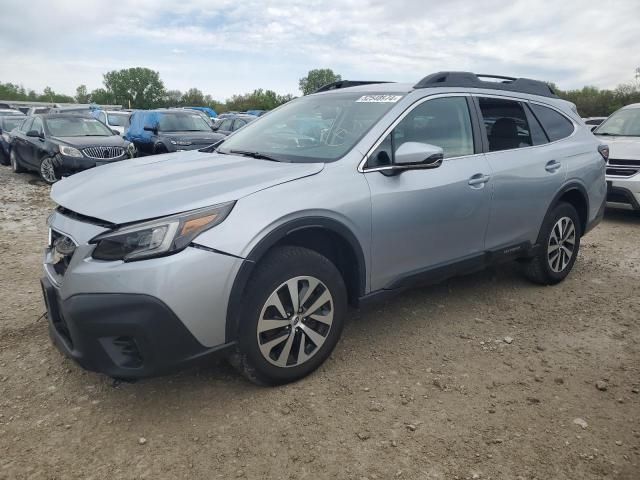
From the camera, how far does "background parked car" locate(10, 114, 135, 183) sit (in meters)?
9.94

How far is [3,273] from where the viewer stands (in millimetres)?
4785

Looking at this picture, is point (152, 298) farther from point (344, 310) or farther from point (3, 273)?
point (3, 273)

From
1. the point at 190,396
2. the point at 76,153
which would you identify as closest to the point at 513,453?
the point at 190,396

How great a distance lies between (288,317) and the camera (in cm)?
274

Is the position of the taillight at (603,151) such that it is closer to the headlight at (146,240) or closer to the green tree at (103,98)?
the headlight at (146,240)

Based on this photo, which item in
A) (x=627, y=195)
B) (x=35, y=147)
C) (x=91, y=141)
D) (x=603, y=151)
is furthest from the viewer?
(x=35, y=147)

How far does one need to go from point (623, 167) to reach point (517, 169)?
185 inches

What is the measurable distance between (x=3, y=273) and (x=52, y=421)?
9.14ft

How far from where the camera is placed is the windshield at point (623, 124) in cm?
835

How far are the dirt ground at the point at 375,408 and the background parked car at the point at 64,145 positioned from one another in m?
6.62

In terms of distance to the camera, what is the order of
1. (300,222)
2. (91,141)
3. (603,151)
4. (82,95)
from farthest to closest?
(82,95), (91,141), (603,151), (300,222)

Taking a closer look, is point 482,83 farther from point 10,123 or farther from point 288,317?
point 10,123

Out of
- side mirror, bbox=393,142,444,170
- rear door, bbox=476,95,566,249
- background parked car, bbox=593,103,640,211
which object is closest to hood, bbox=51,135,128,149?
rear door, bbox=476,95,566,249

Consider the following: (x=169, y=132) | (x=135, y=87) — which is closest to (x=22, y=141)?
(x=169, y=132)
